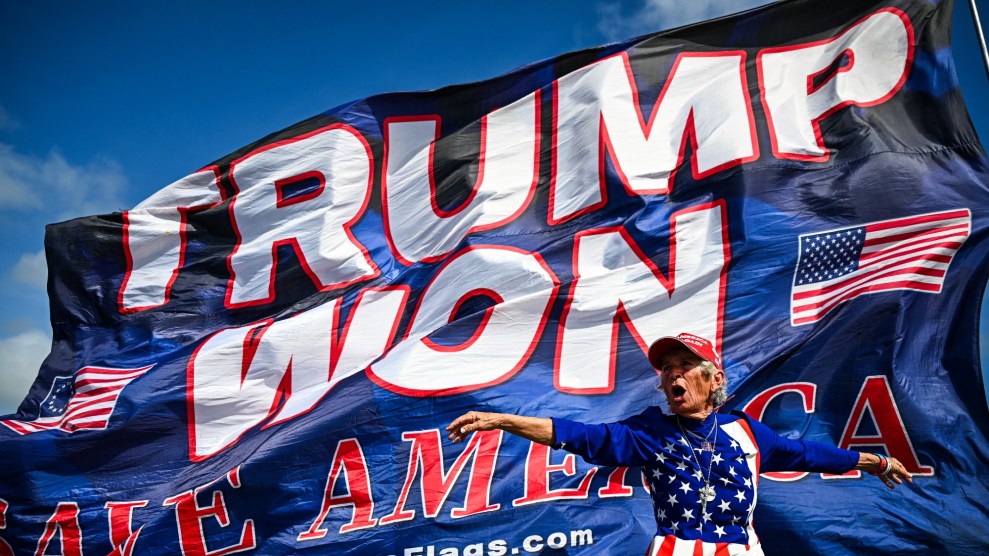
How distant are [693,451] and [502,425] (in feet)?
3.01

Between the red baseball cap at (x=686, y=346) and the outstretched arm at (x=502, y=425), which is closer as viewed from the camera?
the outstretched arm at (x=502, y=425)

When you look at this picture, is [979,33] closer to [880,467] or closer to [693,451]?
[880,467]

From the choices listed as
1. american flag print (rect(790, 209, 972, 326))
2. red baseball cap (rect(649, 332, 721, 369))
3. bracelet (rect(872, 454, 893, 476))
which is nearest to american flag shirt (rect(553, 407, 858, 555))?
red baseball cap (rect(649, 332, 721, 369))

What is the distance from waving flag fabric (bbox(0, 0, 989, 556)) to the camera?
5.71 m

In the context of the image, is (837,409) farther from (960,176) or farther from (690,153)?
(690,153)

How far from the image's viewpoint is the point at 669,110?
779cm

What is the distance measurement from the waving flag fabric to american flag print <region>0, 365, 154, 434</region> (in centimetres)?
4

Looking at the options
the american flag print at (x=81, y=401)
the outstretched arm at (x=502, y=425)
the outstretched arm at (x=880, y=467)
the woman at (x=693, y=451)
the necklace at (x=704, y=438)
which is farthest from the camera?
the american flag print at (x=81, y=401)

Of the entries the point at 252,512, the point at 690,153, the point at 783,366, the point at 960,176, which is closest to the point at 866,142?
the point at 960,176

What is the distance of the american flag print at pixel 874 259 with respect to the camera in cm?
577

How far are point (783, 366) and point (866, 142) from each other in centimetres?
192

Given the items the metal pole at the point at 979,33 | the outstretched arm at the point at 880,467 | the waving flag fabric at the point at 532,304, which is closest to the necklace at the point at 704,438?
the outstretched arm at the point at 880,467

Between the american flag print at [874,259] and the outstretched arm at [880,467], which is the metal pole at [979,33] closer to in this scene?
the american flag print at [874,259]

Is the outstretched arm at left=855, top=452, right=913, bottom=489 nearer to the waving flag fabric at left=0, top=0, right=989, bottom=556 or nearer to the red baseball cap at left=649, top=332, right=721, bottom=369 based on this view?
the red baseball cap at left=649, top=332, right=721, bottom=369
